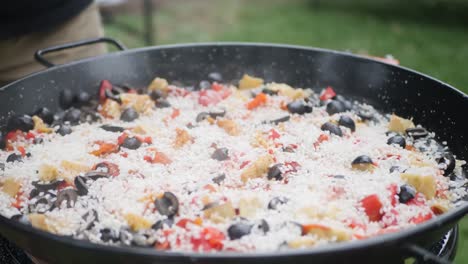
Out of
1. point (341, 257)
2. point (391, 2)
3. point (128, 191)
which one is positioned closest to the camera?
point (341, 257)

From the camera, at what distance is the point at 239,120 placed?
3043 mm

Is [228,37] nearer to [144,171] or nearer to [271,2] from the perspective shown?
[271,2]

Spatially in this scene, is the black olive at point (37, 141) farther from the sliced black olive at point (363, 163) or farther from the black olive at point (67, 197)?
the sliced black olive at point (363, 163)

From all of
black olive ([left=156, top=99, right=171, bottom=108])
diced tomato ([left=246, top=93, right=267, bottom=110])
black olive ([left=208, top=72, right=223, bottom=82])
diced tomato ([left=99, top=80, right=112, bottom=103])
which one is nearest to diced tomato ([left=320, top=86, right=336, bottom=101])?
diced tomato ([left=246, top=93, right=267, bottom=110])

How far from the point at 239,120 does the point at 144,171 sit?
80 cm

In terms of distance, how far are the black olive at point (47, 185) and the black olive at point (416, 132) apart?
6.03 ft

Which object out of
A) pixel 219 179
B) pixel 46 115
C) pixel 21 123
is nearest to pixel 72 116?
pixel 46 115

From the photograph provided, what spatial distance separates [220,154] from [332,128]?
677 millimetres

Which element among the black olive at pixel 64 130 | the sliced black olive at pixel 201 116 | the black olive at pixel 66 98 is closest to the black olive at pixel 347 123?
the sliced black olive at pixel 201 116

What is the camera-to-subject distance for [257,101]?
3.18 m

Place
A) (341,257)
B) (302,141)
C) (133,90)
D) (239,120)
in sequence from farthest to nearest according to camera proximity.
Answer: (133,90) → (239,120) → (302,141) → (341,257)

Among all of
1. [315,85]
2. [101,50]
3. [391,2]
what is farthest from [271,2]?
[315,85]

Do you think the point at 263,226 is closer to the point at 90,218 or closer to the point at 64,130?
the point at 90,218

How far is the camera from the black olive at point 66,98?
3.18 m
